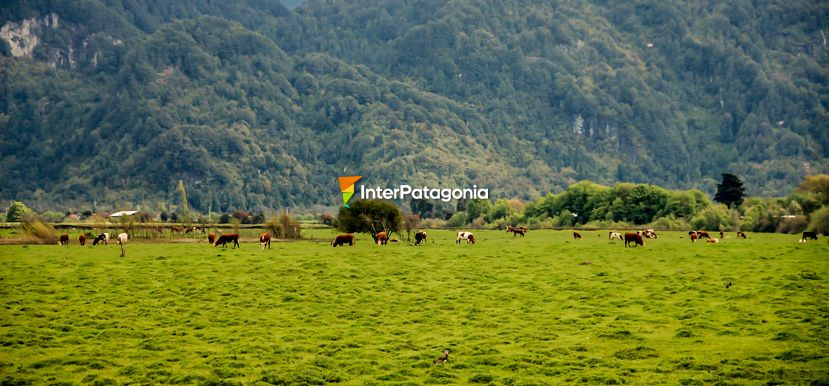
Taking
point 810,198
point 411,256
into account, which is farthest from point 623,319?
point 810,198

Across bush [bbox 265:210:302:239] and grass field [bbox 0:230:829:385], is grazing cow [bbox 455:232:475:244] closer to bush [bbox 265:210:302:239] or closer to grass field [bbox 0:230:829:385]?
bush [bbox 265:210:302:239]

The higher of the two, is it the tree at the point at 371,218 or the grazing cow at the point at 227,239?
the tree at the point at 371,218

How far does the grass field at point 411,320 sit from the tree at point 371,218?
32615mm

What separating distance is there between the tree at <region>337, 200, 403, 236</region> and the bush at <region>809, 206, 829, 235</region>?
46.6 metres

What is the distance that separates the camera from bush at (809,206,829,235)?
101938 mm

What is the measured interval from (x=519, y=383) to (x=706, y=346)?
8903 mm

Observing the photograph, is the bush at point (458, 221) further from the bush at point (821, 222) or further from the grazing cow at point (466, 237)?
the grazing cow at point (466, 237)

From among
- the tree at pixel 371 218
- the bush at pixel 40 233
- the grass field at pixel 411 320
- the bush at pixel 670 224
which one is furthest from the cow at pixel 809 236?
the bush at pixel 40 233

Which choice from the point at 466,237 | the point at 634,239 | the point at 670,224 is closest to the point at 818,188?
the point at 670,224

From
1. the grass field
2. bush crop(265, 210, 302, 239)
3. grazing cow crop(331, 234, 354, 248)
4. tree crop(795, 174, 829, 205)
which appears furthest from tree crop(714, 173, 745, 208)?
the grass field

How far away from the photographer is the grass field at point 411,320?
105ft

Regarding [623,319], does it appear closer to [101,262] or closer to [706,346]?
[706,346]

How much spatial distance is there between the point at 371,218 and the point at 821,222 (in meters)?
50.4

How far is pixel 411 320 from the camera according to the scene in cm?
4103
